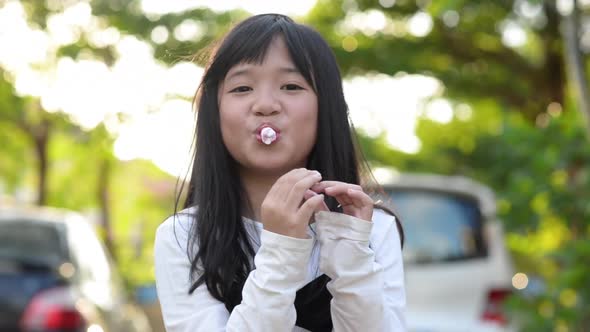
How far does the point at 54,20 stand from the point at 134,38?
11.2 ft

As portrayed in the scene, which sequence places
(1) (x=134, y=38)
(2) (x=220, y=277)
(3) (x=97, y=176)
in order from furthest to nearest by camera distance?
(3) (x=97, y=176)
(1) (x=134, y=38)
(2) (x=220, y=277)

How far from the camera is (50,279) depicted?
19.0 feet

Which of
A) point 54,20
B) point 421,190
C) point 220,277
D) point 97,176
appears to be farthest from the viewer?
point 97,176

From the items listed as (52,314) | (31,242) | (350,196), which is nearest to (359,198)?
(350,196)

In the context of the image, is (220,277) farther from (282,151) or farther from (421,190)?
(421,190)

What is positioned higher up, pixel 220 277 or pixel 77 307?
pixel 220 277

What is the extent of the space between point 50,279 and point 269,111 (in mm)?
3998

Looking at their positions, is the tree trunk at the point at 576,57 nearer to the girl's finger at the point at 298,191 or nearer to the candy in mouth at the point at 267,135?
the candy in mouth at the point at 267,135

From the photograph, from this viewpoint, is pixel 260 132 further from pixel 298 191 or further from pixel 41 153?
pixel 41 153

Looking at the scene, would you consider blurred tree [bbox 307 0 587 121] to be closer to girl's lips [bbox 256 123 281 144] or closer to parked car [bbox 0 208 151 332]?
parked car [bbox 0 208 151 332]

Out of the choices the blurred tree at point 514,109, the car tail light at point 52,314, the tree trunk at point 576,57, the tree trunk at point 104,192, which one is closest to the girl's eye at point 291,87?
the blurred tree at point 514,109

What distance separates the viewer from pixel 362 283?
6.32 feet

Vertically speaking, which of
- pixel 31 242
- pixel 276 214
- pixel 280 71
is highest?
pixel 280 71

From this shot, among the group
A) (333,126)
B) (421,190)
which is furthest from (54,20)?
(333,126)
